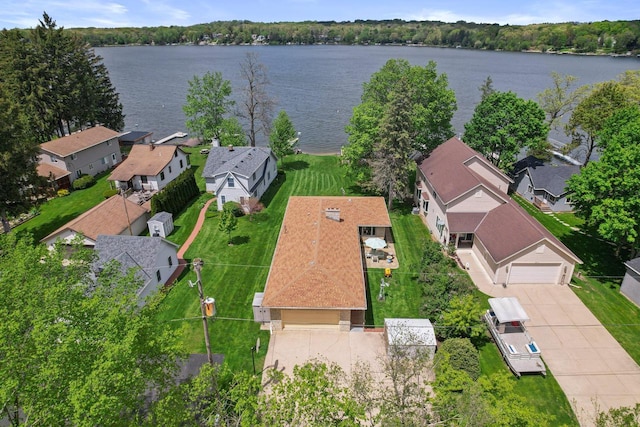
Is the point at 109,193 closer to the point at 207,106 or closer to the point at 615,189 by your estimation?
the point at 207,106

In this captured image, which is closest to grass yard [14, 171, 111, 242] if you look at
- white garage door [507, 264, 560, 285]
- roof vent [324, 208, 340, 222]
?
roof vent [324, 208, 340, 222]

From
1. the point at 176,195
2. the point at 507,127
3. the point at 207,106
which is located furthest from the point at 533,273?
the point at 207,106

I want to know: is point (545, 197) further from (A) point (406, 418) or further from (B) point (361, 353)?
(A) point (406, 418)

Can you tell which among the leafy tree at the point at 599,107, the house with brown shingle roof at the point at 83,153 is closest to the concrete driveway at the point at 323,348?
the leafy tree at the point at 599,107

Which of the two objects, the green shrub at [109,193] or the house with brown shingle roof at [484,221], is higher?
the house with brown shingle roof at [484,221]

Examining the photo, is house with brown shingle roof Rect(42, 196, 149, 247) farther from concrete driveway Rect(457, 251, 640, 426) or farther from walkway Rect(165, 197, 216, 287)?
concrete driveway Rect(457, 251, 640, 426)

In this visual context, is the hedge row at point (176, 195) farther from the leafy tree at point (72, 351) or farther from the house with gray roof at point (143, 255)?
the leafy tree at point (72, 351)

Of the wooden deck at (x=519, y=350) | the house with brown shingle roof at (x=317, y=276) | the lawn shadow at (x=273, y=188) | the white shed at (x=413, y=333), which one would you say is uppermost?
the house with brown shingle roof at (x=317, y=276)
